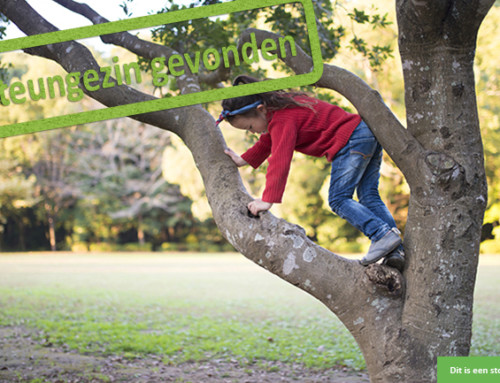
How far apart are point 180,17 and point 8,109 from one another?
28085mm

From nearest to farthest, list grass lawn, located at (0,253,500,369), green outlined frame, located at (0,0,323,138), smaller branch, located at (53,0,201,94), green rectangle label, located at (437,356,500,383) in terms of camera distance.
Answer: green rectangle label, located at (437,356,500,383), green outlined frame, located at (0,0,323,138), smaller branch, located at (53,0,201,94), grass lawn, located at (0,253,500,369)

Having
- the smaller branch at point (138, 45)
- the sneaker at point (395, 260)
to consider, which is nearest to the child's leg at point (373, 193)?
the sneaker at point (395, 260)

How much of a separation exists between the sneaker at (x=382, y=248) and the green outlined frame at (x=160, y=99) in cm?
109

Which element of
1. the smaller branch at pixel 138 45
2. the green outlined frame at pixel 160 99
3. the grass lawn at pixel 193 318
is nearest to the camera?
the green outlined frame at pixel 160 99

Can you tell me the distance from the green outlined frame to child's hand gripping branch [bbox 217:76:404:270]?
0.27 ft

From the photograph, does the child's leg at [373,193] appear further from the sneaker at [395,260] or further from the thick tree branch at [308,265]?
the thick tree branch at [308,265]

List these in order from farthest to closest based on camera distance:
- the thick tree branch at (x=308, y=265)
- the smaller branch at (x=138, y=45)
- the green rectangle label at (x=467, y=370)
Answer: the smaller branch at (x=138, y=45), the thick tree branch at (x=308, y=265), the green rectangle label at (x=467, y=370)

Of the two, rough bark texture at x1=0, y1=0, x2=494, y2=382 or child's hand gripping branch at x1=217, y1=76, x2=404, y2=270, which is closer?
rough bark texture at x1=0, y1=0, x2=494, y2=382

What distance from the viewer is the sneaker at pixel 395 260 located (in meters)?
3.00

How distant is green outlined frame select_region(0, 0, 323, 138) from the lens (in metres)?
3.15

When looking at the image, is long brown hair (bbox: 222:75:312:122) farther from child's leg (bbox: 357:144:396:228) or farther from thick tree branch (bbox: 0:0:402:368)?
child's leg (bbox: 357:144:396:228)

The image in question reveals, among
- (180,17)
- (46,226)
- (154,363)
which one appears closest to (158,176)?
(46,226)

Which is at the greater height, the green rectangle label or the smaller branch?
the smaller branch

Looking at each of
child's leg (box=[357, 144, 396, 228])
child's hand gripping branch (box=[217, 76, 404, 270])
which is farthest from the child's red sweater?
child's leg (box=[357, 144, 396, 228])
